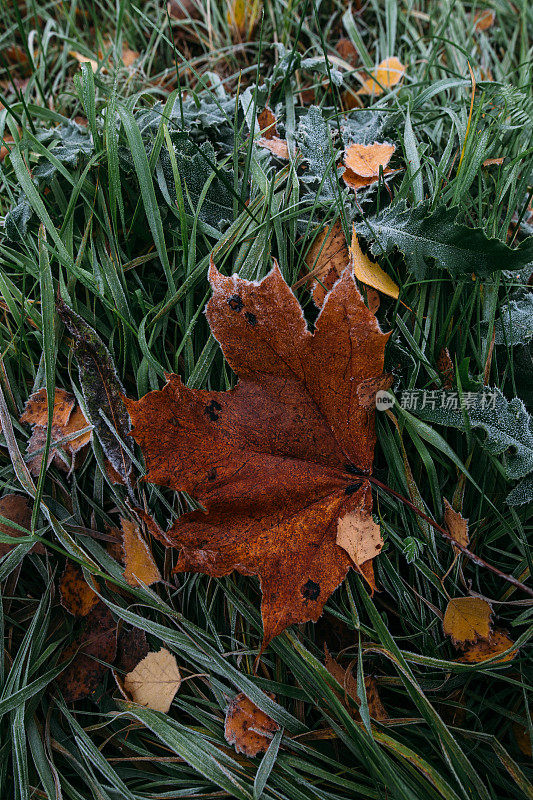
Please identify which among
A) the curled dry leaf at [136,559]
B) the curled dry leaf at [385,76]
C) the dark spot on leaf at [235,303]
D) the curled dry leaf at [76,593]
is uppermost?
the curled dry leaf at [385,76]

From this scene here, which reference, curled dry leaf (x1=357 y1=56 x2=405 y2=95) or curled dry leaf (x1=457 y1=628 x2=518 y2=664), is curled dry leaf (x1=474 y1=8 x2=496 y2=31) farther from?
curled dry leaf (x1=457 y1=628 x2=518 y2=664)

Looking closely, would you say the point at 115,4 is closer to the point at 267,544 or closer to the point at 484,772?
the point at 267,544

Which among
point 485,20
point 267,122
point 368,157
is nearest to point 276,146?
point 267,122

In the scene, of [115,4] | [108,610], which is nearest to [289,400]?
[108,610]

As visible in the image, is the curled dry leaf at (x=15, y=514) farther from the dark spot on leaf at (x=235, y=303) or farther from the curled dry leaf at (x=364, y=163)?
the curled dry leaf at (x=364, y=163)

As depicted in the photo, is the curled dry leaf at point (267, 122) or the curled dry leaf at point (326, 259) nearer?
the curled dry leaf at point (326, 259)

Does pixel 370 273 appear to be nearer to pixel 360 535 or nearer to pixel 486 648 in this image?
pixel 360 535

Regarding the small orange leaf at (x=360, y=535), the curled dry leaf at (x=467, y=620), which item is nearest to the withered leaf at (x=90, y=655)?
the small orange leaf at (x=360, y=535)
